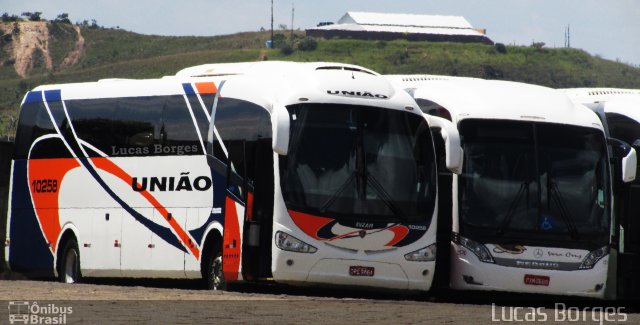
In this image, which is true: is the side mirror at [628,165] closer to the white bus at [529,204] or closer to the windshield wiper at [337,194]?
the white bus at [529,204]

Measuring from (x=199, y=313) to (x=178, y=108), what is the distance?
789 centimetres

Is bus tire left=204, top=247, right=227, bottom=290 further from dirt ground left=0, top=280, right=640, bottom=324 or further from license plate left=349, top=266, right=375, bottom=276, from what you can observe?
license plate left=349, top=266, right=375, bottom=276

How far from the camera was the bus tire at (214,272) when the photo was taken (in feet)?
68.6

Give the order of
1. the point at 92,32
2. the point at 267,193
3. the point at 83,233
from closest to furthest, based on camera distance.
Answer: the point at 267,193
the point at 83,233
the point at 92,32

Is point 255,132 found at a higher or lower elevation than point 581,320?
higher

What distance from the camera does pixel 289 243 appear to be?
63.1 feet

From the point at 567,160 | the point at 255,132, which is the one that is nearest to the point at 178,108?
the point at 255,132

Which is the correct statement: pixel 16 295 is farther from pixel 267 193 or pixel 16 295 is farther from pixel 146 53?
pixel 146 53

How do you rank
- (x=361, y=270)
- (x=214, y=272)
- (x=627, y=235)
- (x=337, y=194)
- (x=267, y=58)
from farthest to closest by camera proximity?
1. (x=267, y=58)
2. (x=214, y=272)
3. (x=627, y=235)
4. (x=361, y=270)
5. (x=337, y=194)

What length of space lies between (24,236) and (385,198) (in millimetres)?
9213

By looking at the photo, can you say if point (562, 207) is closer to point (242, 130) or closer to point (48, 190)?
point (242, 130)

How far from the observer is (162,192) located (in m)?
22.6

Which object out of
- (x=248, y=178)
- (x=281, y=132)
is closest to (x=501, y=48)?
(x=248, y=178)

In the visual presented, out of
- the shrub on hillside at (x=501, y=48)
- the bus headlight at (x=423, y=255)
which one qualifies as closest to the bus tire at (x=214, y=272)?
the bus headlight at (x=423, y=255)
